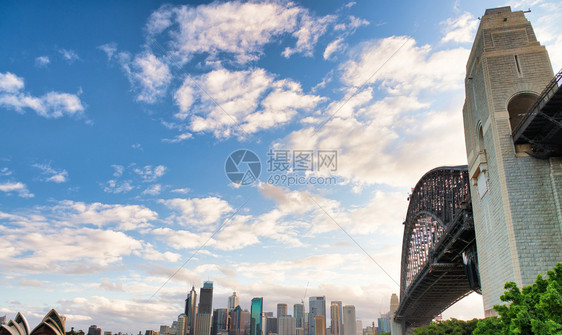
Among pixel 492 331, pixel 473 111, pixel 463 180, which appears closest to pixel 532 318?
pixel 492 331

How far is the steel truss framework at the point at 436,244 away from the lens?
203 feet

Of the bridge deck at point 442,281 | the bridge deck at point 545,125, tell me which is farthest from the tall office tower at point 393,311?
the bridge deck at point 545,125

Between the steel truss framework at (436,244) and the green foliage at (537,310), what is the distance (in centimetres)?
2684

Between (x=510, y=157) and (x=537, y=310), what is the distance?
14459 millimetres

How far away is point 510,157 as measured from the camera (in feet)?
113

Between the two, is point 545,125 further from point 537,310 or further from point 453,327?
point 453,327

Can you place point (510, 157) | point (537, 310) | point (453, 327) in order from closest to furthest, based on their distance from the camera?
point (537, 310) < point (510, 157) < point (453, 327)

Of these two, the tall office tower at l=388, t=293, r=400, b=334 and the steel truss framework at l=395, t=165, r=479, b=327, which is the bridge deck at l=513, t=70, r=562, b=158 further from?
the tall office tower at l=388, t=293, r=400, b=334

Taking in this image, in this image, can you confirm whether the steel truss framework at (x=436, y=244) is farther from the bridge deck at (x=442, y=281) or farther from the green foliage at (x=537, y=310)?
the green foliage at (x=537, y=310)

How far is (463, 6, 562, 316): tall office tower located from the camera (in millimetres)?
31875

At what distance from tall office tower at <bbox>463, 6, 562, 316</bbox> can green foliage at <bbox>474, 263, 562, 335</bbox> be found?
571cm

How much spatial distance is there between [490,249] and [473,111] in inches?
558

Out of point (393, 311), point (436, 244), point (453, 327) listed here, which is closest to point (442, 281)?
point (453, 327)

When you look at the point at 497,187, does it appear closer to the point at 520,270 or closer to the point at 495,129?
the point at 495,129
